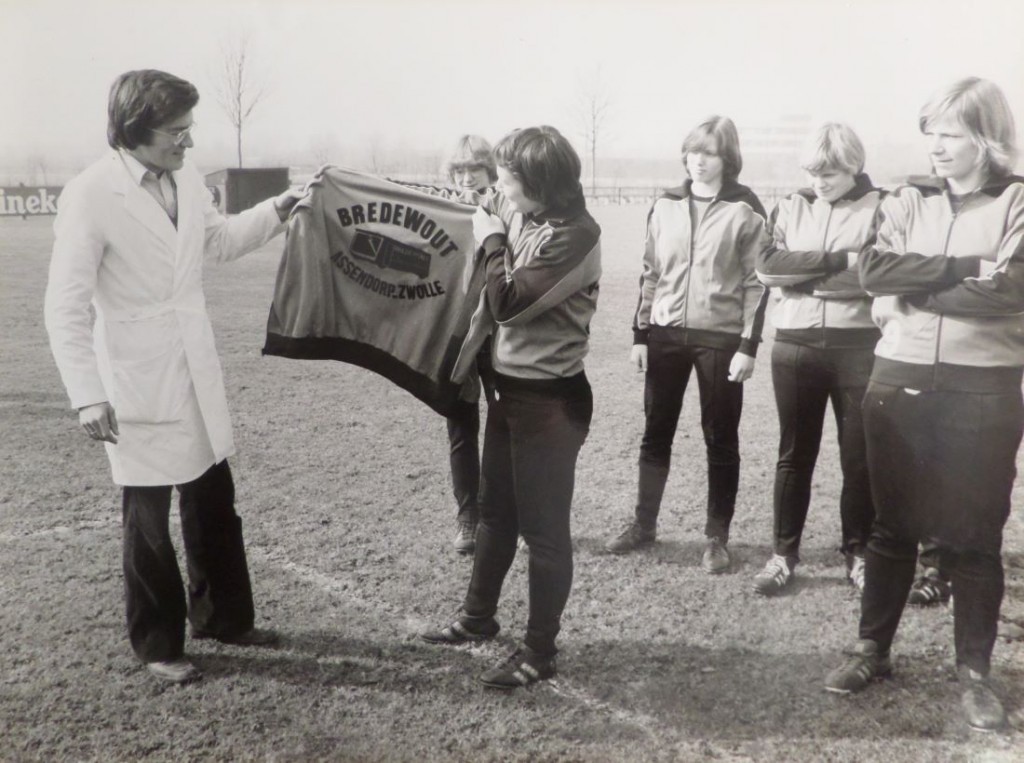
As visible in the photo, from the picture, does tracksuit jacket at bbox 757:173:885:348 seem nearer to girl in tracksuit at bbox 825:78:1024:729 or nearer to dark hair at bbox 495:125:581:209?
girl in tracksuit at bbox 825:78:1024:729

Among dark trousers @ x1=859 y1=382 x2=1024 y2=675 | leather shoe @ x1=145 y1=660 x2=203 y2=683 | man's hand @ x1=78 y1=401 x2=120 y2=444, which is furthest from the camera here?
leather shoe @ x1=145 y1=660 x2=203 y2=683

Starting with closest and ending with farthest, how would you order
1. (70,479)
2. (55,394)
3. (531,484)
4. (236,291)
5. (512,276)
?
(512,276) < (531,484) < (70,479) < (55,394) < (236,291)

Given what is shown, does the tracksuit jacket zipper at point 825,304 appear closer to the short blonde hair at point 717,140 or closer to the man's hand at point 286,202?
the short blonde hair at point 717,140

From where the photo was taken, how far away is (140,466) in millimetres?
3043

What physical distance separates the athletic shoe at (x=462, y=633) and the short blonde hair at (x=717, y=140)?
2.15 metres

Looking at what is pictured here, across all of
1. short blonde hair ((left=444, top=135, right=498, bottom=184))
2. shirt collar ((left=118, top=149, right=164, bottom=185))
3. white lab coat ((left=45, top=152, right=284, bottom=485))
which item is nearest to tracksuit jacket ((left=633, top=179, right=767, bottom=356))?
short blonde hair ((left=444, top=135, right=498, bottom=184))

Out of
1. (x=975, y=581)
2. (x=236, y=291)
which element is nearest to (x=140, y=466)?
(x=975, y=581)

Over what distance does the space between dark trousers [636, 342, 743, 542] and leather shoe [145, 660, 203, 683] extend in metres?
2.14

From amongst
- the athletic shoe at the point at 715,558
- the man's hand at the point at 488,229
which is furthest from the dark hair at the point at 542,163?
the athletic shoe at the point at 715,558

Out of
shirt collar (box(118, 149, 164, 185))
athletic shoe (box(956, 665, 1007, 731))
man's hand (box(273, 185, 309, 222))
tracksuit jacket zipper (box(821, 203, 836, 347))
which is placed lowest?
athletic shoe (box(956, 665, 1007, 731))

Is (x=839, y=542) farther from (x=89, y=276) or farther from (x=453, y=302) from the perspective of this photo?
(x=89, y=276)

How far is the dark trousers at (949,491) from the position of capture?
2754 millimetres

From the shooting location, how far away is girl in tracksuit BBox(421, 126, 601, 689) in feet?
9.15

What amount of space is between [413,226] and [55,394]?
15.1ft
